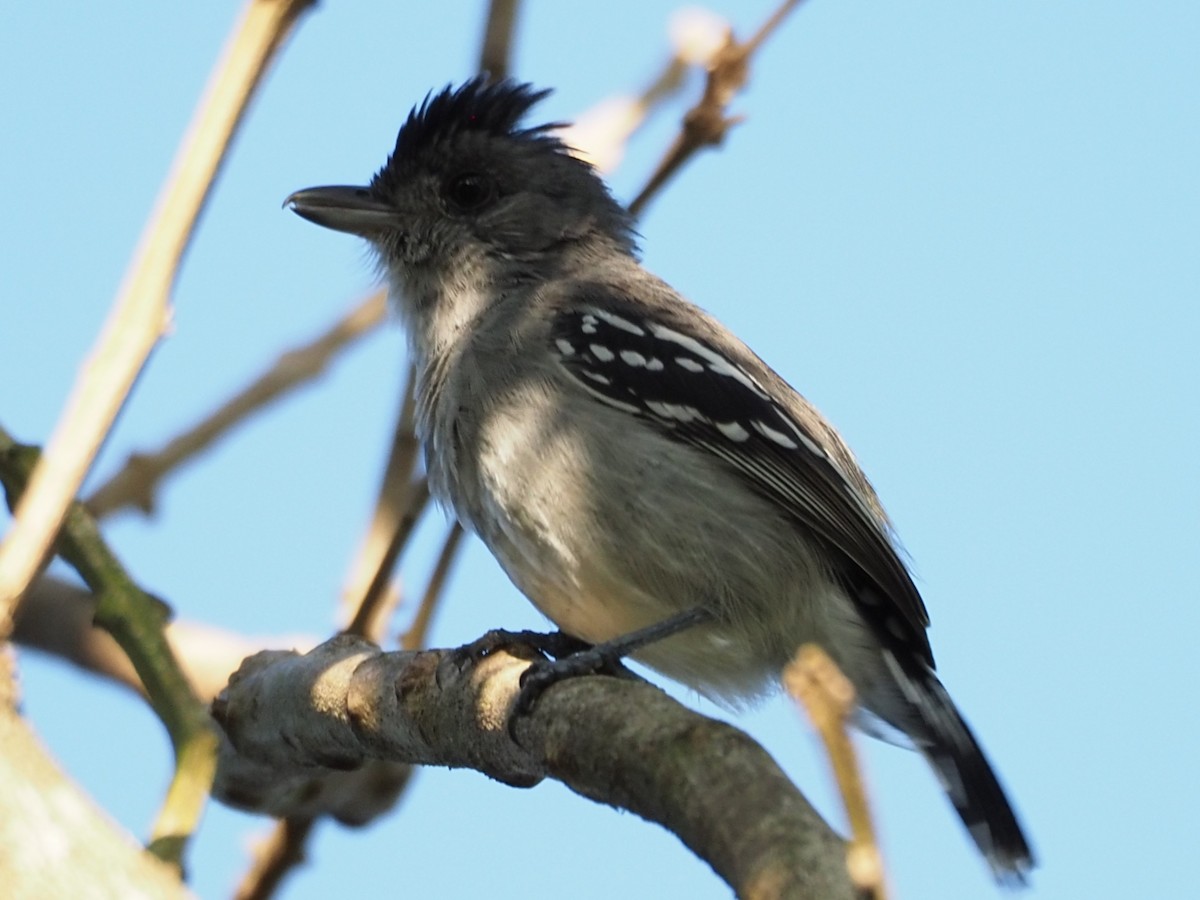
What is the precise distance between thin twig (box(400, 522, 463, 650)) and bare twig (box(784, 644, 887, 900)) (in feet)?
11.2

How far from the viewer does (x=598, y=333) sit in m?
5.44

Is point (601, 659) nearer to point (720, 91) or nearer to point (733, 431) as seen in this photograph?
point (733, 431)

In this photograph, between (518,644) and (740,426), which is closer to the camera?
(518,644)

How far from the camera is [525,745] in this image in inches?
142

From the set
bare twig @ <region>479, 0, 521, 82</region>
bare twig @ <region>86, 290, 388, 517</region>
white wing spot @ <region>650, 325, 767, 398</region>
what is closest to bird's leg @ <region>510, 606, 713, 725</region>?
white wing spot @ <region>650, 325, 767, 398</region>

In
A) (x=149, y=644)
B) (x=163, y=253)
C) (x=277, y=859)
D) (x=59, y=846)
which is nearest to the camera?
(x=59, y=846)

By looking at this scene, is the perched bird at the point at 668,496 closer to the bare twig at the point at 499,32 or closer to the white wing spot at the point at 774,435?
the white wing spot at the point at 774,435

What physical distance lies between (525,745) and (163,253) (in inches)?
56.5

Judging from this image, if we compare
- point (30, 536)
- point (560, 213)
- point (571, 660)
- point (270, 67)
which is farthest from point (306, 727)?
point (560, 213)

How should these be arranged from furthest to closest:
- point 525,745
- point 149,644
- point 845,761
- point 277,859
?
point 277,859
point 525,745
point 149,644
point 845,761

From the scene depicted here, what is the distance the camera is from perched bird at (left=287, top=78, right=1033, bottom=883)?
194 inches

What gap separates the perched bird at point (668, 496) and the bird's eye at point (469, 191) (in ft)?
1.14

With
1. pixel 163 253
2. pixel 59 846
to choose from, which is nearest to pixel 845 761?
pixel 59 846

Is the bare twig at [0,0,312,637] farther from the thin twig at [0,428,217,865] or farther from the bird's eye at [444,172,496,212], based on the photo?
the bird's eye at [444,172,496,212]
